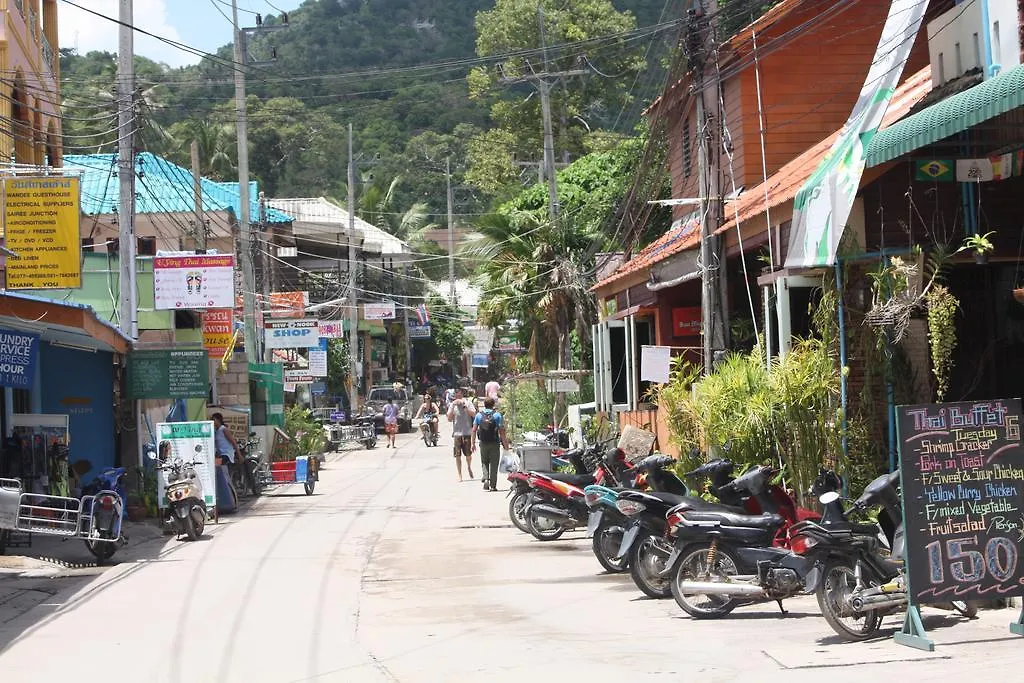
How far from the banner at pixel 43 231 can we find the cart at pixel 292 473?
788 centimetres

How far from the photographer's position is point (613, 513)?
43.7ft

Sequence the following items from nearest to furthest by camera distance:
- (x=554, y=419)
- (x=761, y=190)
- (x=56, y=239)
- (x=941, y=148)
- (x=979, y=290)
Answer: (x=941, y=148) → (x=979, y=290) → (x=761, y=190) → (x=56, y=239) → (x=554, y=419)

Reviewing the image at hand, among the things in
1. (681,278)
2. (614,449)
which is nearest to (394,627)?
(614,449)

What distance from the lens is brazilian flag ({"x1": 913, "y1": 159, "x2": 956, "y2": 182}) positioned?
12.8 m

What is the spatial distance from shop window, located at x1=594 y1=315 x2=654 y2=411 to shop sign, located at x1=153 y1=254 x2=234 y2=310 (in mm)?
7782

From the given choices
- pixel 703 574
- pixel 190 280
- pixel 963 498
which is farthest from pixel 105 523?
pixel 963 498

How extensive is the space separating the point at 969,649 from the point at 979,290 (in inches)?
276

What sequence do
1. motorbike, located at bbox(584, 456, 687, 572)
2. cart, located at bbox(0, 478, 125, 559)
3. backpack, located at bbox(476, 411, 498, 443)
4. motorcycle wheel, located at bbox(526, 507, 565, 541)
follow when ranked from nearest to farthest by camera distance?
motorbike, located at bbox(584, 456, 687, 572) < cart, located at bbox(0, 478, 125, 559) < motorcycle wheel, located at bbox(526, 507, 565, 541) < backpack, located at bbox(476, 411, 498, 443)

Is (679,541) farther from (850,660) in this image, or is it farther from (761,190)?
(761,190)

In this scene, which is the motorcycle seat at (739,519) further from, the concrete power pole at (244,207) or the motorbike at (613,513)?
the concrete power pole at (244,207)

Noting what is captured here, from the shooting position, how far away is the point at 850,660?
8.56m

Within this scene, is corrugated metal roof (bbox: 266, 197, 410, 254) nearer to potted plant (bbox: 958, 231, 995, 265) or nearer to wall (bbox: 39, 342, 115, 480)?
wall (bbox: 39, 342, 115, 480)

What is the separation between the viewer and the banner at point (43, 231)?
63.9ft

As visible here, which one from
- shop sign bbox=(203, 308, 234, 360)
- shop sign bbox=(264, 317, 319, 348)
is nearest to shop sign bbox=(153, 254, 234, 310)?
shop sign bbox=(203, 308, 234, 360)
